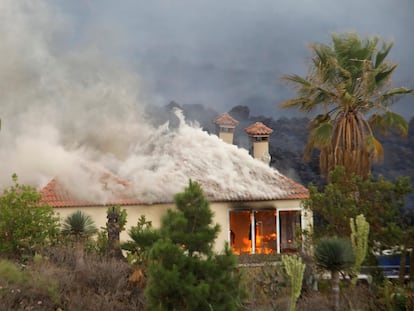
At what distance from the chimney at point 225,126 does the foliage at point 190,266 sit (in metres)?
15.8

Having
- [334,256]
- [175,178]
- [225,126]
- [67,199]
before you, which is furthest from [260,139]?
[334,256]

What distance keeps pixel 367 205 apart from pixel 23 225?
8.79 m

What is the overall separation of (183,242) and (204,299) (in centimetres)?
109

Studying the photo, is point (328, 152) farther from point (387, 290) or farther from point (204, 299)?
point (204, 299)

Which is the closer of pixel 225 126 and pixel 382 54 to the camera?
pixel 382 54

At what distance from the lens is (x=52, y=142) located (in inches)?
909

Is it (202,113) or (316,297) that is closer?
(316,297)

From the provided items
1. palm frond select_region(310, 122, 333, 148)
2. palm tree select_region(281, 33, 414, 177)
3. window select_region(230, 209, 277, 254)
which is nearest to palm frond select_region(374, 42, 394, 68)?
palm tree select_region(281, 33, 414, 177)

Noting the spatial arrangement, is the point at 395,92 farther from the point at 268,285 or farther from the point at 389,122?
the point at 268,285

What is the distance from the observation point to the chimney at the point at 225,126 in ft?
87.4

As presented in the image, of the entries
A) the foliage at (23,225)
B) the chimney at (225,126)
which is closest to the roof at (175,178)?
the foliage at (23,225)

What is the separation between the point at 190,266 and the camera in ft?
34.2

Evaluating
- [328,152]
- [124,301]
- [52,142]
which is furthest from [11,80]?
[124,301]

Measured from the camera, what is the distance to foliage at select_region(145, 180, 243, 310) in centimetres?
1016
